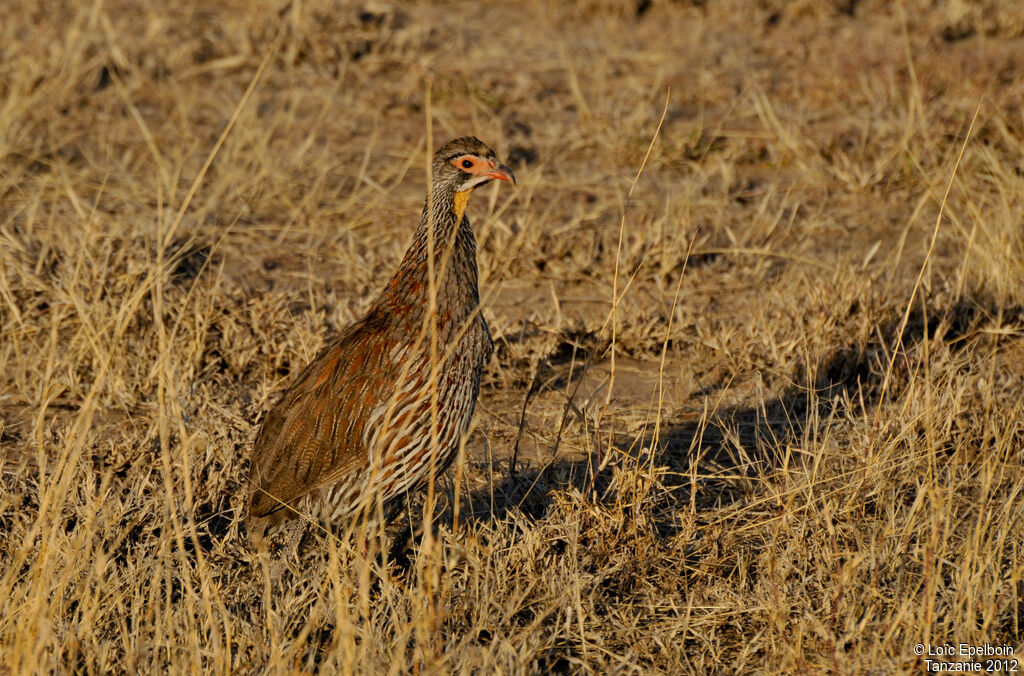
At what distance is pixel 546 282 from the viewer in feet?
21.3

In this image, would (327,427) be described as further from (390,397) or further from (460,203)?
(460,203)

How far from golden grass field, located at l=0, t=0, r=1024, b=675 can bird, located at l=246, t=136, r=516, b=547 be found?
0.76ft

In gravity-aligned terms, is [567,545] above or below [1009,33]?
below

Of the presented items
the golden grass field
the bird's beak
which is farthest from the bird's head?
the golden grass field

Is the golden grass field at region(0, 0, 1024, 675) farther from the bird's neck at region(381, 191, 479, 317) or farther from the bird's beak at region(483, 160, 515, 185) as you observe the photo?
the bird's neck at region(381, 191, 479, 317)

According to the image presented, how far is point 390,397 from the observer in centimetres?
411

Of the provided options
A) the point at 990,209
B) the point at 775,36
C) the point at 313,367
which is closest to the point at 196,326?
the point at 313,367

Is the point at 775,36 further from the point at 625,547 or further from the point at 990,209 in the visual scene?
the point at 625,547

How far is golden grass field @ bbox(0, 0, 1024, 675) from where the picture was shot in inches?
150

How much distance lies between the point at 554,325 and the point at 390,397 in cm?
191

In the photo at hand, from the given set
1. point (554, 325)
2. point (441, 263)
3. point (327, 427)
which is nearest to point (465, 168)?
point (441, 263)

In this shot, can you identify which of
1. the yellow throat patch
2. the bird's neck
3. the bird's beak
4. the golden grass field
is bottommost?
the golden grass field

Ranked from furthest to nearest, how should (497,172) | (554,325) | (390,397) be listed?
(554,325) → (497,172) → (390,397)

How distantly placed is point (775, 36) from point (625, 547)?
261 inches
